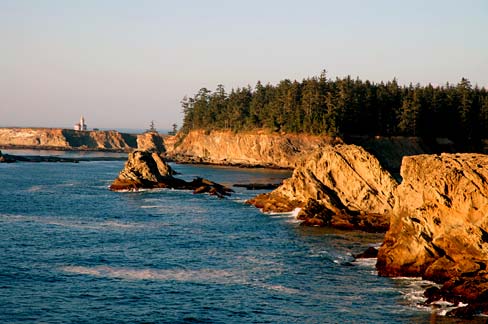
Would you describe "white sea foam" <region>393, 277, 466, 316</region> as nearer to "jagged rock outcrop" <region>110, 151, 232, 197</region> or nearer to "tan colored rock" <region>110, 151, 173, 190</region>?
"jagged rock outcrop" <region>110, 151, 232, 197</region>

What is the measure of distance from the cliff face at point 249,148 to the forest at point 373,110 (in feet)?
9.63

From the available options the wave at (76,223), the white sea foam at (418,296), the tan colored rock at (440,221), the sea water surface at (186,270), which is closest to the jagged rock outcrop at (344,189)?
the sea water surface at (186,270)

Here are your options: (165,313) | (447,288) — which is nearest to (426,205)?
(447,288)

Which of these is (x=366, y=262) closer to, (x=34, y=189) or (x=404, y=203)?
(x=404, y=203)

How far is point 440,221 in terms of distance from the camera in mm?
A: 43062

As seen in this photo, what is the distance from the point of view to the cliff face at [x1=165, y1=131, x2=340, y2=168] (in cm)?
14462

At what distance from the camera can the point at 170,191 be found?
326 ft

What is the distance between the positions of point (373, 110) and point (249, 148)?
29.8 metres

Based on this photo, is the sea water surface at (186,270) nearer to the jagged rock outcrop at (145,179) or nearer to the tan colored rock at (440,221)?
the tan colored rock at (440,221)

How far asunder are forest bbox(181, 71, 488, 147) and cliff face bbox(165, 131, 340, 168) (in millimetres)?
2936

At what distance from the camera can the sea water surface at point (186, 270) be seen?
118 feet

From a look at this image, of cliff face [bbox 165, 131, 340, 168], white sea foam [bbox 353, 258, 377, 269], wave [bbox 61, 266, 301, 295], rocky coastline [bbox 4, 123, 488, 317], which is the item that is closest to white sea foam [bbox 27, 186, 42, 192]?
rocky coastline [bbox 4, 123, 488, 317]

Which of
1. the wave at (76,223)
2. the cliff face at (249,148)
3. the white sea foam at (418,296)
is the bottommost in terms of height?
the white sea foam at (418,296)

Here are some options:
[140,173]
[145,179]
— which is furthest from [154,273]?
[140,173]
